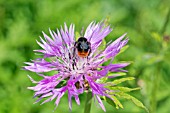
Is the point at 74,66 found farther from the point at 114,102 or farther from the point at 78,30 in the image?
the point at 78,30

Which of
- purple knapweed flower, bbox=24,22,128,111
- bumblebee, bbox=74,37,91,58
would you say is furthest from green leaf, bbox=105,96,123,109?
bumblebee, bbox=74,37,91,58

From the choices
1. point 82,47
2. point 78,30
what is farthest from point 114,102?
point 78,30

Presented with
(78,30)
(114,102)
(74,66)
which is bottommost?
(114,102)

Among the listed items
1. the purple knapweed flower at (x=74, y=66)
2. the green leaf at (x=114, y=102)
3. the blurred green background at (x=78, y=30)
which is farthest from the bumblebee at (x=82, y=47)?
the blurred green background at (x=78, y=30)

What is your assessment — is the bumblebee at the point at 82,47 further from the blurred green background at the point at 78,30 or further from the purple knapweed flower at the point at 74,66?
the blurred green background at the point at 78,30

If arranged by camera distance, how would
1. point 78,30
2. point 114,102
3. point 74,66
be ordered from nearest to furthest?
point 114,102, point 74,66, point 78,30

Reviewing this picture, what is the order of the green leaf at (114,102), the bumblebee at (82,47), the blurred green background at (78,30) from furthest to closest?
the blurred green background at (78,30) → the bumblebee at (82,47) → the green leaf at (114,102)

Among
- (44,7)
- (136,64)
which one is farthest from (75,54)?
(44,7)
